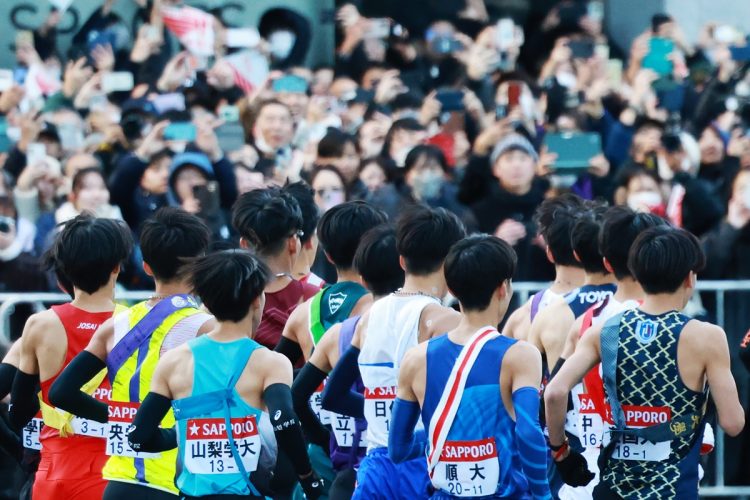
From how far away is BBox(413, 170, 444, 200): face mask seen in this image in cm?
1147

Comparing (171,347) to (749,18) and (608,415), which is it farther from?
(749,18)

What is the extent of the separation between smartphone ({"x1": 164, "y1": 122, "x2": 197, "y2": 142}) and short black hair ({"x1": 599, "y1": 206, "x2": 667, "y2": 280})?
223 inches

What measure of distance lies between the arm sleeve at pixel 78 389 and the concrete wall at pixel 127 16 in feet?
33.6

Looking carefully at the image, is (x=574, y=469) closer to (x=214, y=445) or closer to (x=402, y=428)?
(x=402, y=428)

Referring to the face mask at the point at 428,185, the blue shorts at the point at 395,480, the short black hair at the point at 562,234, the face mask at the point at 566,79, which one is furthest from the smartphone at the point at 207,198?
the face mask at the point at 566,79

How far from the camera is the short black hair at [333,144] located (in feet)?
39.5

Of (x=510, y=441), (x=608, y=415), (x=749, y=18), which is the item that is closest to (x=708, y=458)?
(x=608, y=415)

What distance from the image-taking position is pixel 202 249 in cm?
694

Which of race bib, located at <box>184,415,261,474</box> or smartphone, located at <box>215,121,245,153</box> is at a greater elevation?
smartphone, located at <box>215,121,245,153</box>

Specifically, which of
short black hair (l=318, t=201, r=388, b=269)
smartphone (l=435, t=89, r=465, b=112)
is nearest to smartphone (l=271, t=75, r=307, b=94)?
smartphone (l=435, t=89, r=465, b=112)

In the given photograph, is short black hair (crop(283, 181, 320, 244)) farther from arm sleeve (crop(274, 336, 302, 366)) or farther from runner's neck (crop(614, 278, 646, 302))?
runner's neck (crop(614, 278, 646, 302))

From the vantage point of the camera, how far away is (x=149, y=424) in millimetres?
6137

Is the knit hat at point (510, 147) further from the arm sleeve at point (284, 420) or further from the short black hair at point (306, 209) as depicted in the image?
the arm sleeve at point (284, 420)

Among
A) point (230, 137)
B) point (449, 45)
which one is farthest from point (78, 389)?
point (449, 45)
